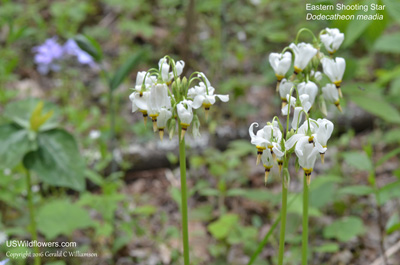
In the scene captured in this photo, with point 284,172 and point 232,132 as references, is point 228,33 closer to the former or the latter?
point 232,132

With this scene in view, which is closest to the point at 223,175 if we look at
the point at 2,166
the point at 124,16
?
the point at 2,166

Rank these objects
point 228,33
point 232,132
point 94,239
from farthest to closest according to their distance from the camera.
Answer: point 228,33, point 232,132, point 94,239

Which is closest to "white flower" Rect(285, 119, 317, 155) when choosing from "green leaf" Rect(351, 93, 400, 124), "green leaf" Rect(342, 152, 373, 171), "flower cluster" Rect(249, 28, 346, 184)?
"flower cluster" Rect(249, 28, 346, 184)

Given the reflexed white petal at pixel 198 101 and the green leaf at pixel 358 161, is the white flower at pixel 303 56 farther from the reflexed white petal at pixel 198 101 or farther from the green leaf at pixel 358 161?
the green leaf at pixel 358 161

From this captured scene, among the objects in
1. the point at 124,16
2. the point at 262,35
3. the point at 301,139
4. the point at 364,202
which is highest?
the point at 124,16

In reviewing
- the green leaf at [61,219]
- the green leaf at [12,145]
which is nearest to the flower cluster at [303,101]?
the green leaf at [12,145]

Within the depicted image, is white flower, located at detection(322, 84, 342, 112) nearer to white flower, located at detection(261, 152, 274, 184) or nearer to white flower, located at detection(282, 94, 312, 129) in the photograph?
white flower, located at detection(282, 94, 312, 129)
